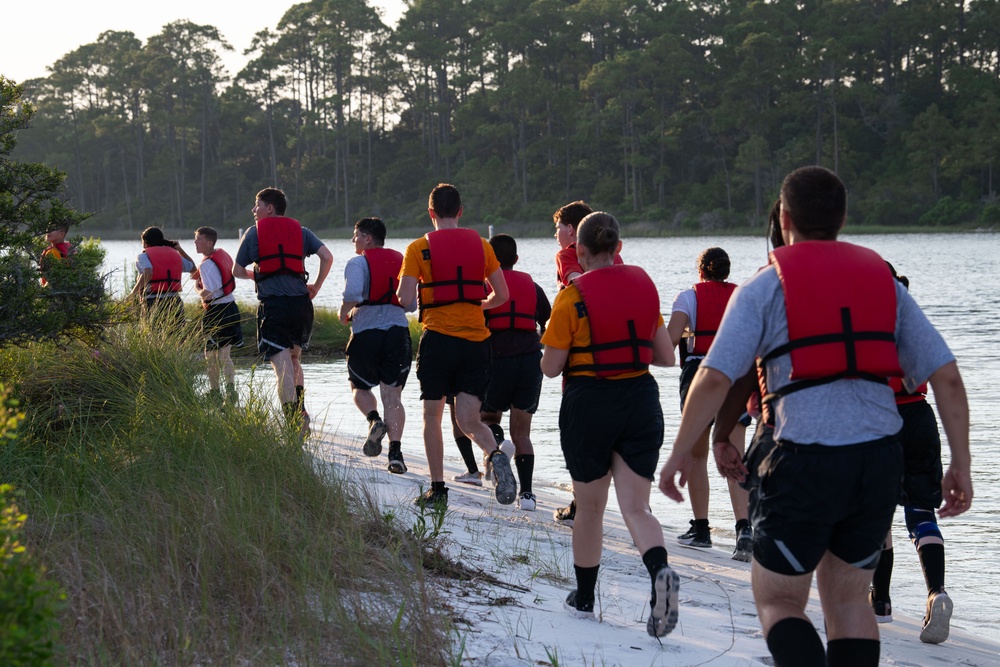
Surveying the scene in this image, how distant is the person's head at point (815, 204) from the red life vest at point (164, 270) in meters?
8.59

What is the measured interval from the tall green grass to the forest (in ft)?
209

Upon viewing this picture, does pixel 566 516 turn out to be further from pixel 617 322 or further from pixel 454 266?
pixel 617 322

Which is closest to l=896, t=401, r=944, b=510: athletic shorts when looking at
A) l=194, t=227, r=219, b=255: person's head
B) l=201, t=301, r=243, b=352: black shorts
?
l=201, t=301, r=243, b=352: black shorts

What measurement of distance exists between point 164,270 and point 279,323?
247 centimetres

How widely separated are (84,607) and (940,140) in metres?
70.1

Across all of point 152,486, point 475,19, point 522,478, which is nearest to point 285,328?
point 522,478

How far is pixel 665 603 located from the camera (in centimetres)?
458

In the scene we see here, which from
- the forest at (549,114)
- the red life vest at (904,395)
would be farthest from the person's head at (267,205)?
the forest at (549,114)

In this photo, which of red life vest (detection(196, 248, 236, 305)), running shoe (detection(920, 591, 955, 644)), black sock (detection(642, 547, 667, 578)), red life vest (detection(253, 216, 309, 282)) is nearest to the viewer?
black sock (detection(642, 547, 667, 578))

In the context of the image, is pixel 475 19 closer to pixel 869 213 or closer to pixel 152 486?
pixel 869 213

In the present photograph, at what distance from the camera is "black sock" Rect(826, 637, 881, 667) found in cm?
350

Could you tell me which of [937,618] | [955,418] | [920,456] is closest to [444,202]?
[920,456]

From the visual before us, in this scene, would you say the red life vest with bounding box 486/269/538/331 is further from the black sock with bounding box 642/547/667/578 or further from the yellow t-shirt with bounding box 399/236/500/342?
the black sock with bounding box 642/547/667/578

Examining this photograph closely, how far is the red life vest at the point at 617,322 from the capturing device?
195 inches
